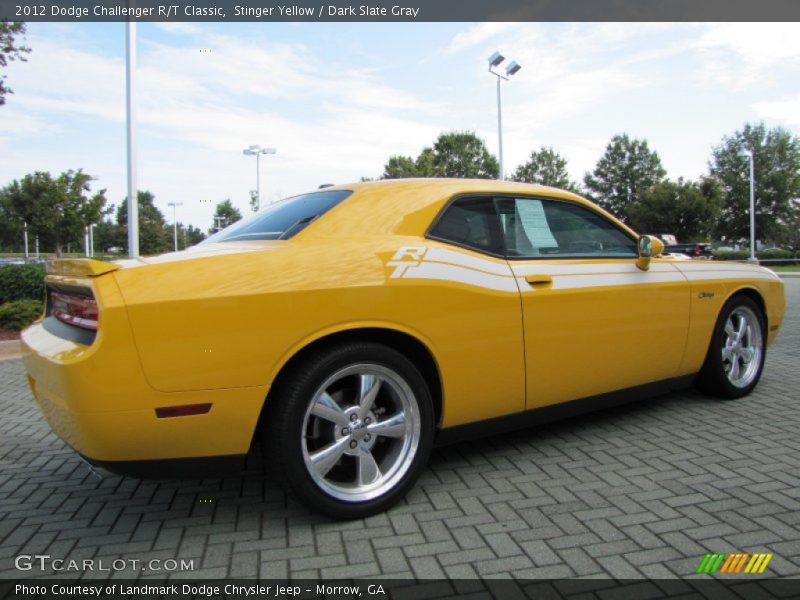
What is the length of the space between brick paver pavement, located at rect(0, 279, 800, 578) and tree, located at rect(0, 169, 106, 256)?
27.5 m

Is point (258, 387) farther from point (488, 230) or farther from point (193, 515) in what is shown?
point (488, 230)

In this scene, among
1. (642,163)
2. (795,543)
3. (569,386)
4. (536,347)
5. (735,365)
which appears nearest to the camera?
(795,543)

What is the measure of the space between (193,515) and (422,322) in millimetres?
1394

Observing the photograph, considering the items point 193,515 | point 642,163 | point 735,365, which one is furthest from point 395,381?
point 642,163

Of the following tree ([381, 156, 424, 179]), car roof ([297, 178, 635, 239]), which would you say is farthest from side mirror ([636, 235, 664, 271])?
tree ([381, 156, 424, 179])

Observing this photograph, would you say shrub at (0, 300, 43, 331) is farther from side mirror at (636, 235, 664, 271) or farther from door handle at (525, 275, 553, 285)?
side mirror at (636, 235, 664, 271)

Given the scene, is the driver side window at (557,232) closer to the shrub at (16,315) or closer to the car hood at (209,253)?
the car hood at (209,253)

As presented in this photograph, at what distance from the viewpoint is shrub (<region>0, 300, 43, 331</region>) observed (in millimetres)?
8570

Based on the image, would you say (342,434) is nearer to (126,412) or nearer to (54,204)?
(126,412)

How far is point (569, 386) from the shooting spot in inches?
133

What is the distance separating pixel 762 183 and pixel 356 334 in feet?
183

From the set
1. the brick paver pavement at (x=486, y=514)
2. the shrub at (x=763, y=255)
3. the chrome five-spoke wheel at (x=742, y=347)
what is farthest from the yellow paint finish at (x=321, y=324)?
the shrub at (x=763, y=255)

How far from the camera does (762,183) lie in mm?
48844

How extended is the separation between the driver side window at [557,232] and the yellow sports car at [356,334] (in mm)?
13
